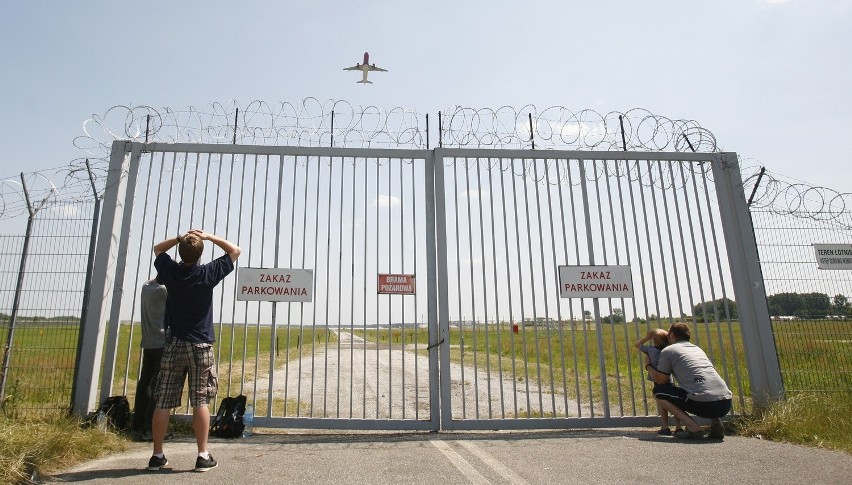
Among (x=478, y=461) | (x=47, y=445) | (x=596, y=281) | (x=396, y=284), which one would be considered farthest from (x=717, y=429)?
(x=47, y=445)

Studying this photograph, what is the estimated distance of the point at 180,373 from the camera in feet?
13.8

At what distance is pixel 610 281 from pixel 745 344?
1946mm

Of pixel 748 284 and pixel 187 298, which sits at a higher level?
pixel 748 284

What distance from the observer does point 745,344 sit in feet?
20.2

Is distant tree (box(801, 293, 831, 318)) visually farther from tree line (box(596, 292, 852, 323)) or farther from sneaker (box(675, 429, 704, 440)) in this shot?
sneaker (box(675, 429, 704, 440))

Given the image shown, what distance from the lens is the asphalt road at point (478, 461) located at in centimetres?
388

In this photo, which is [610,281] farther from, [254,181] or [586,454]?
[254,181]

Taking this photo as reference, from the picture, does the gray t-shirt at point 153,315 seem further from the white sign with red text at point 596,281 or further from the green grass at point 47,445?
the white sign with red text at point 596,281

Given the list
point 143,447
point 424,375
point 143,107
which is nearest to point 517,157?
point 143,107

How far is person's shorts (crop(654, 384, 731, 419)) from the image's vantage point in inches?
202

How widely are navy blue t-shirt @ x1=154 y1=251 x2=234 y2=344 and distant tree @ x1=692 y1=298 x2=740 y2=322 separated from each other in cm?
567

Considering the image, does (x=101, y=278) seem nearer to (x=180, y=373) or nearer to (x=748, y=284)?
(x=180, y=373)

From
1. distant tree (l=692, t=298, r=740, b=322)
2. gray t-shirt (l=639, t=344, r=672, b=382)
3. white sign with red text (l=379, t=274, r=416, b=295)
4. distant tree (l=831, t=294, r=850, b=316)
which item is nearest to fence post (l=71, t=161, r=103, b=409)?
white sign with red text (l=379, t=274, r=416, b=295)

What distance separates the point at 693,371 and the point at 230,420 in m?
5.05
